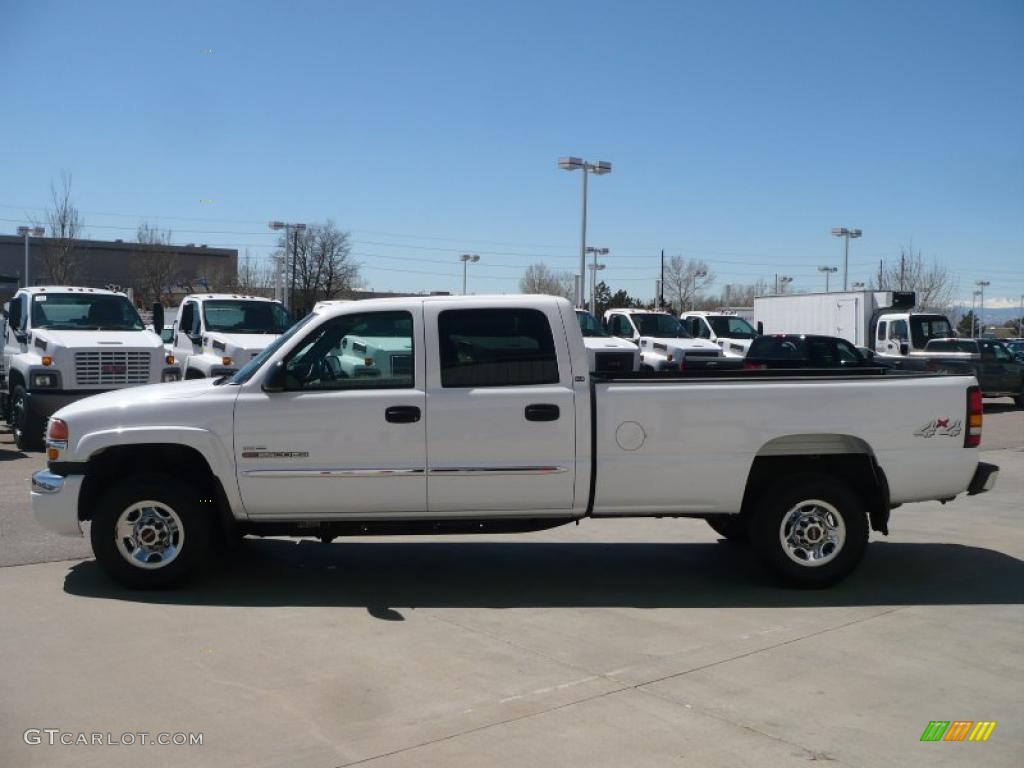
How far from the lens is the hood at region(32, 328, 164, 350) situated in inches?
575

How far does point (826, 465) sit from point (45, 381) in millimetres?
11120

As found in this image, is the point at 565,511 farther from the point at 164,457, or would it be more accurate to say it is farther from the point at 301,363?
the point at 164,457

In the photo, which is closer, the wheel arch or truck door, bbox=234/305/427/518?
truck door, bbox=234/305/427/518

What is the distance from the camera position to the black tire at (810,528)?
7164mm

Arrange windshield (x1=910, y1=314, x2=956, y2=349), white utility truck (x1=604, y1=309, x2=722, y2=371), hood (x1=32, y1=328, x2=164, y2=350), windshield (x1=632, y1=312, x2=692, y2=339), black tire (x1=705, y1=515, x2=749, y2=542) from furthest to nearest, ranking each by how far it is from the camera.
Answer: windshield (x1=910, y1=314, x2=956, y2=349) < windshield (x1=632, y1=312, x2=692, y2=339) < white utility truck (x1=604, y1=309, x2=722, y2=371) < hood (x1=32, y1=328, x2=164, y2=350) < black tire (x1=705, y1=515, x2=749, y2=542)

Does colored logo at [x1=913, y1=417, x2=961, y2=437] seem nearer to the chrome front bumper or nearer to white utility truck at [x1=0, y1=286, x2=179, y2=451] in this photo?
the chrome front bumper

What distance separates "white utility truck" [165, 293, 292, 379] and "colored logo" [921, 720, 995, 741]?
43.5ft

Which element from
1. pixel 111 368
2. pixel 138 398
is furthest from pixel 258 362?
pixel 111 368

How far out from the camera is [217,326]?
17.3m

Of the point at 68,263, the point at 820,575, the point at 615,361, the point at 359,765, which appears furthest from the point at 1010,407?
the point at 68,263

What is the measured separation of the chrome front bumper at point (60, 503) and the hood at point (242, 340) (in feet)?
29.4

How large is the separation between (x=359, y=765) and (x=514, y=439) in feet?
9.50

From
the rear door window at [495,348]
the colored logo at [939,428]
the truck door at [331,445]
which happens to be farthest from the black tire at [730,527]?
the truck door at [331,445]

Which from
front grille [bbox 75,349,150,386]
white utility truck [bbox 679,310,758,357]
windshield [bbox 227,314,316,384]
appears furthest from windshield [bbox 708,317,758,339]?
windshield [bbox 227,314,316,384]
